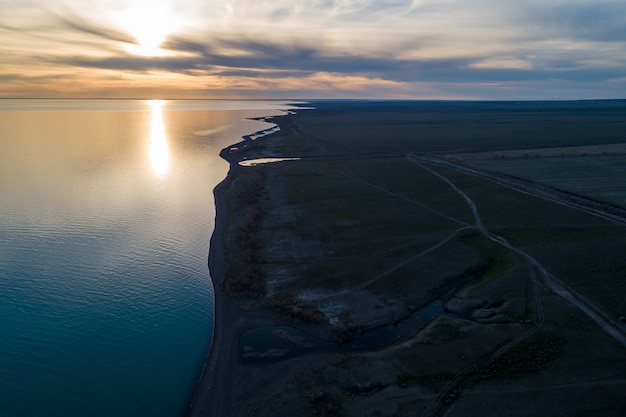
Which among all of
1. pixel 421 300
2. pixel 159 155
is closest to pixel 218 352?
pixel 421 300

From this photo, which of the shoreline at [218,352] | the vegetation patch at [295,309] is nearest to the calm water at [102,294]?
the shoreline at [218,352]

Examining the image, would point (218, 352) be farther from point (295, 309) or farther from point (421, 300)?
point (421, 300)

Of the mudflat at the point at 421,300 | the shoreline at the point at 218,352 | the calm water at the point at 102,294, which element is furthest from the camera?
the calm water at the point at 102,294

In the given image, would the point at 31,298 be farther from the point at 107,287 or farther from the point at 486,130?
the point at 486,130

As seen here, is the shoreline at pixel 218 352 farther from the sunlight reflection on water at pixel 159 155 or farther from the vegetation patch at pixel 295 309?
the sunlight reflection on water at pixel 159 155

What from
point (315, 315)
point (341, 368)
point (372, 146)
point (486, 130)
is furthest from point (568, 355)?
point (486, 130)
